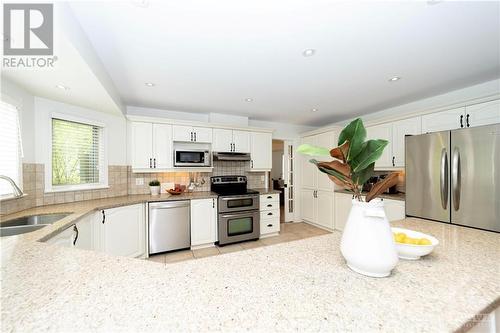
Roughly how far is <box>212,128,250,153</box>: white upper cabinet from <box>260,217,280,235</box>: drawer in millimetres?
1420

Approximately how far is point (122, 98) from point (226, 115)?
1.74m

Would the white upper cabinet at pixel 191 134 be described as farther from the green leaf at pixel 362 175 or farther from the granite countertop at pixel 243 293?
the green leaf at pixel 362 175

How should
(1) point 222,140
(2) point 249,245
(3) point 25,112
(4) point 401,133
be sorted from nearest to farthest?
(3) point 25,112 → (4) point 401,133 → (2) point 249,245 → (1) point 222,140

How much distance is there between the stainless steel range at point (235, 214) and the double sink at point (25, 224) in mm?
1954

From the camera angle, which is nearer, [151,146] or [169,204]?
[169,204]

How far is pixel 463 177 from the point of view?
6.53ft

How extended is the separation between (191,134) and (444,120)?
147 inches

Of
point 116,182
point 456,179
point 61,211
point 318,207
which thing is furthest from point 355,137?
point 318,207

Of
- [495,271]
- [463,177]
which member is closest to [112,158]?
[495,271]

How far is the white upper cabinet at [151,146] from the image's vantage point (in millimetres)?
3084

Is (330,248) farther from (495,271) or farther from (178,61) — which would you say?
(178,61)

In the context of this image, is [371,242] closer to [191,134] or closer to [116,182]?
[191,134]

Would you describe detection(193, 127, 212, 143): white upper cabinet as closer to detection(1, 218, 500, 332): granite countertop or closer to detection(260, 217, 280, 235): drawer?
detection(260, 217, 280, 235): drawer

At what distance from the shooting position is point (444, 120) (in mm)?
2582
